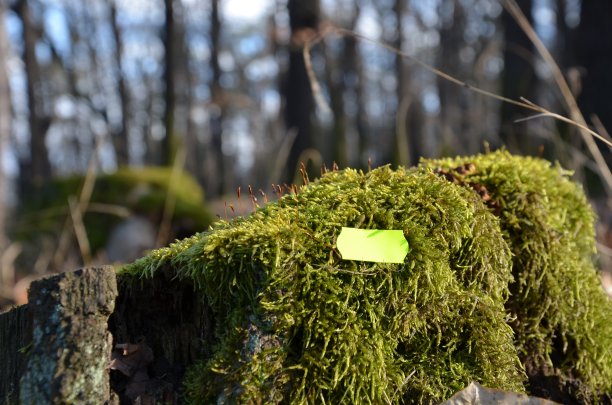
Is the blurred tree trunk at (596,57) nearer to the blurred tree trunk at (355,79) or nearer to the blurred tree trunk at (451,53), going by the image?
the blurred tree trunk at (355,79)

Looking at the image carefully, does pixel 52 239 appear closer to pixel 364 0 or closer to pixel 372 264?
pixel 372 264

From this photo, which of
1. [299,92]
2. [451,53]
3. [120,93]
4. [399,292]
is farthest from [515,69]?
[451,53]

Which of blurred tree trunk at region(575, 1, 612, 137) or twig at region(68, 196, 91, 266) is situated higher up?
blurred tree trunk at region(575, 1, 612, 137)

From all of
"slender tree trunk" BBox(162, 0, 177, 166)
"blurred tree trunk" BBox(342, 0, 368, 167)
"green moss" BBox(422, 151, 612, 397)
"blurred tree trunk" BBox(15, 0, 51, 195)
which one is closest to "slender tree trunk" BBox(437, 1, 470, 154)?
"blurred tree trunk" BBox(342, 0, 368, 167)

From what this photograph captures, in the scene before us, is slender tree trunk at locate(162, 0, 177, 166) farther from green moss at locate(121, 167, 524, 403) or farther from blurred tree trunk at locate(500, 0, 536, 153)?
green moss at locate(121, 167, 524, 403)

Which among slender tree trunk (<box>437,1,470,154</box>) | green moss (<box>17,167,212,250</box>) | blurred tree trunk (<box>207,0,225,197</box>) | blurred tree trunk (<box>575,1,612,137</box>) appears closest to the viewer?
blurred tree trunk (<box>575,1,612,137</box>)

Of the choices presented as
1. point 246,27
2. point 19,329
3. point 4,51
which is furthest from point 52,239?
point 246,27

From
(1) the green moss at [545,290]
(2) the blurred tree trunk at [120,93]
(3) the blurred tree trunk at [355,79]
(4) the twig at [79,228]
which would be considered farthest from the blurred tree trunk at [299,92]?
(2) the blurred tree trunk at [120,93]
